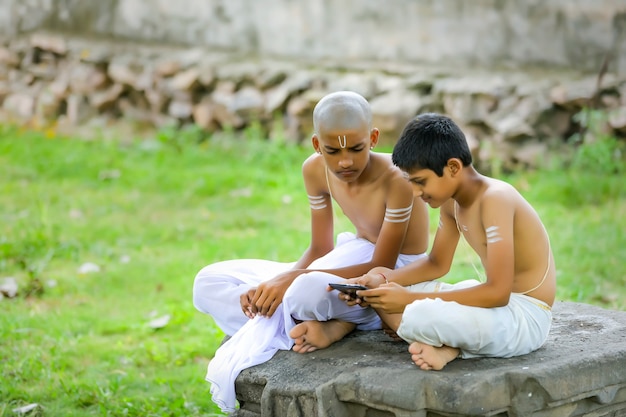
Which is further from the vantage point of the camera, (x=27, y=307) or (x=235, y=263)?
(x=27, y=307)

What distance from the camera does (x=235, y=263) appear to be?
3.66 meters

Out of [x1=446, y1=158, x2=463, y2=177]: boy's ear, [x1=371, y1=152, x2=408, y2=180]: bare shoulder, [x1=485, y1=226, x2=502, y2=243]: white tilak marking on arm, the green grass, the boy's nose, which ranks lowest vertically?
the green grass

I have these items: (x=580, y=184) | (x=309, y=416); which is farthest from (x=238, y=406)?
(x=580, y=184)

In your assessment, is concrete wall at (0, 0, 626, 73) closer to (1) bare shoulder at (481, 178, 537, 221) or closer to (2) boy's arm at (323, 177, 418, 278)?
(2) boy's arm at (323, 177, 418, 278)

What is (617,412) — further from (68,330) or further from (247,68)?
(247,68)

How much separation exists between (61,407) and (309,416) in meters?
1.41

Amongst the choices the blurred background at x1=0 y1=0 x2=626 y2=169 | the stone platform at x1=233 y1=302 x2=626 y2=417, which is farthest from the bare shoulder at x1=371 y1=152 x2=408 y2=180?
the blurred background at x1=0 y1=0 x2=626 y2=169

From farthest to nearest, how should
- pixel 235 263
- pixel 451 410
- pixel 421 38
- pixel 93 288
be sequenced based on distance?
pixel 421 38
pixel 93 288
pixel 235 263
pixel 451 410

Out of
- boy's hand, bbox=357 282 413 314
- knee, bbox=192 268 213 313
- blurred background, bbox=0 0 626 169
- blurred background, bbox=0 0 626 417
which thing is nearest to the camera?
boy's hand, bbox=357 282 413 314

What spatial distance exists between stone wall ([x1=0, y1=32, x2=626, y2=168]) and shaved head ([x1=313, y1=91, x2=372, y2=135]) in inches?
141

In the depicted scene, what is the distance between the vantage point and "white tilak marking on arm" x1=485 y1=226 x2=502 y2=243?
2.90 meters

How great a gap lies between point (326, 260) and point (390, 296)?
24.6 inches

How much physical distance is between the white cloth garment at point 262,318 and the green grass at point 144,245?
A: 1.93ft

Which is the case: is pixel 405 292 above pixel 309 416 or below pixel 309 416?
above
